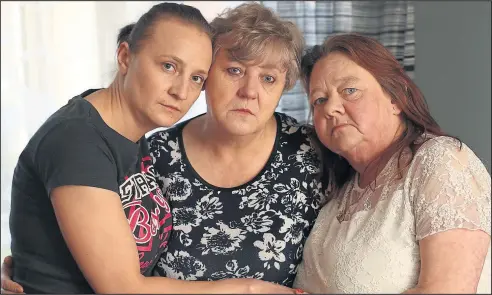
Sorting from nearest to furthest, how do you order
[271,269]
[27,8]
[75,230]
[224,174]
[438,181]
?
[75,230]
[438,181]
[271,269]
[224,174]
[27,8]

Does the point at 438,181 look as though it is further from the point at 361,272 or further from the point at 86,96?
the point at 86,96

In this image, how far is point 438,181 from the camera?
1.53 meters

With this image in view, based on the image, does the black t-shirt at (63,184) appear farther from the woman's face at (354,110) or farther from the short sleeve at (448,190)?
the short sleeve at (448,190)

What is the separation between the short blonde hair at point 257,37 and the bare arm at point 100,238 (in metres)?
0.62

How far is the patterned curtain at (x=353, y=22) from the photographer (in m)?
3.13

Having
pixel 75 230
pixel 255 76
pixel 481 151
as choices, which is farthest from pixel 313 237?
pixel 481 151

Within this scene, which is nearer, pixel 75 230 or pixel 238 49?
pixel 75 230

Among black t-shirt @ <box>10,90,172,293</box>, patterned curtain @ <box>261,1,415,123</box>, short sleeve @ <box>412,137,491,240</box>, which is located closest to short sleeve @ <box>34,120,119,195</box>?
black t-shirt @ <box>10,90,172,293</box>

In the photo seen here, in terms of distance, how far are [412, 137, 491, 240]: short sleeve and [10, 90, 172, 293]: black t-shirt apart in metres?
0.70

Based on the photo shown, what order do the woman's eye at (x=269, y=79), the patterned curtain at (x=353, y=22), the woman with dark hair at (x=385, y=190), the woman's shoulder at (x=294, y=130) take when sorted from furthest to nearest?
the patterned curtain at (x=353, y=22), the woman's shoulder at (x=294, y=130), the woman's eye at (x=269, y=79), the woman with dark hair at (x=385, y=190)

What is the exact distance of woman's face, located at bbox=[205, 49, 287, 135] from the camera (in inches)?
71.1

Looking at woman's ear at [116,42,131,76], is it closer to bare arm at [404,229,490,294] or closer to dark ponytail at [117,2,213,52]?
dark ponytail at [117,2,213,52]

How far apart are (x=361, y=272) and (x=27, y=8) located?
303 cm

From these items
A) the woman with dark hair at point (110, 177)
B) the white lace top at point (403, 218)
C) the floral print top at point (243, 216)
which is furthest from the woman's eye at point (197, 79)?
the white lace top at point (403, 218)
